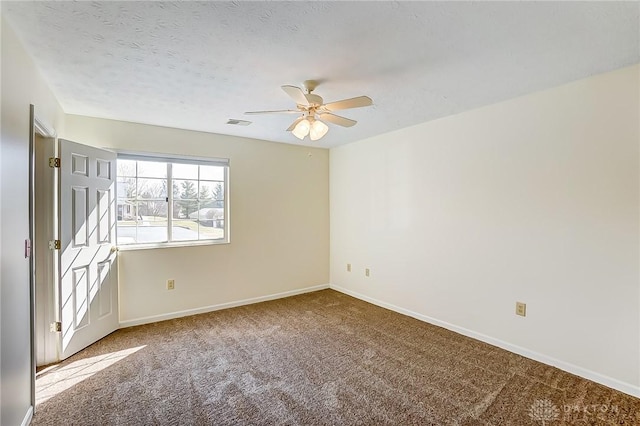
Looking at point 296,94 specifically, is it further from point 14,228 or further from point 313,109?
point 14,228

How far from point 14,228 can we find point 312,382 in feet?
7.01

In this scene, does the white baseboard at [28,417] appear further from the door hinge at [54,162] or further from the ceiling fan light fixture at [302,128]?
the ceiling fan light fixture at [302,128]

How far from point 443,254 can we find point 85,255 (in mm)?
3640

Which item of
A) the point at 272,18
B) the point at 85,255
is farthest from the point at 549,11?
the point at 85,255

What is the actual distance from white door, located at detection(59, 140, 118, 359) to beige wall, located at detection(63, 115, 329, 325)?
25 cm

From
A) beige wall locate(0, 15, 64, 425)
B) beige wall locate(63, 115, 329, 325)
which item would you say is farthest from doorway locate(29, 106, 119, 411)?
beige wall locate(0, 15, 64, 425)

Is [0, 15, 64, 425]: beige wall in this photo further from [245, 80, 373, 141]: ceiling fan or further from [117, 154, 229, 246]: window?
[117, 154, 229, 246]: window

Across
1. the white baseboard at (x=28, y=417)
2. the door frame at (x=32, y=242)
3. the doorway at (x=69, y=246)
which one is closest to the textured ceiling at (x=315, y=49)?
the door frame at (x=32, y=242)

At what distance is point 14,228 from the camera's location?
1734 mm

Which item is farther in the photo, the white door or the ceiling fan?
the white door

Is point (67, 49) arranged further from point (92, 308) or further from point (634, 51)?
point (634, 51)

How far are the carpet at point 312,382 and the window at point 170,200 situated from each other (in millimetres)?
1102

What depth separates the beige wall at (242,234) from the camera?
138 inches

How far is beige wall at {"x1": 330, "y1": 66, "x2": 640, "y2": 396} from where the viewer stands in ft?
7.50
